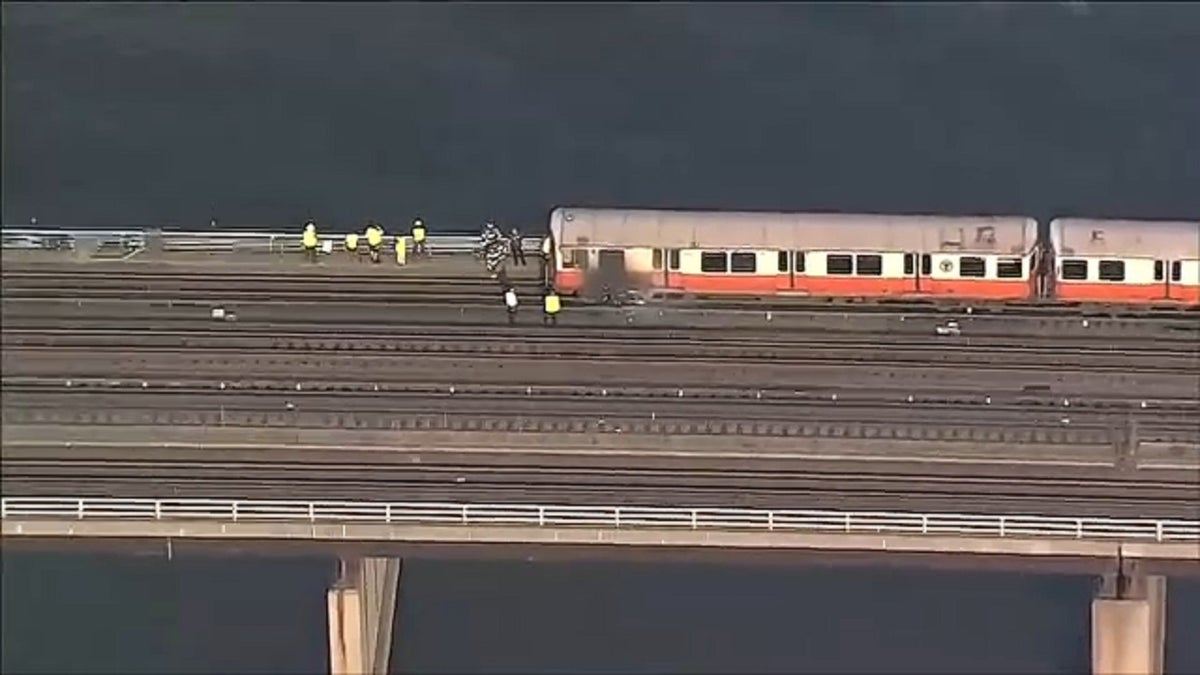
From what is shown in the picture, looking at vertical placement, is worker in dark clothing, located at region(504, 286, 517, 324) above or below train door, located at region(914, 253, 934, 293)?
below

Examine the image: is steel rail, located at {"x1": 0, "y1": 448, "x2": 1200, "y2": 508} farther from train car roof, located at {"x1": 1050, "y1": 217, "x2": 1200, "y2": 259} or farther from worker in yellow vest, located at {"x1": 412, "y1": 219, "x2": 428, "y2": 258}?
worker in yellow vest, located at {"x1": 412, "y1": 219, "x2": 428, "y2": 258}

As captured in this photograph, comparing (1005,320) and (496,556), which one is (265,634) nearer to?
(496,556)

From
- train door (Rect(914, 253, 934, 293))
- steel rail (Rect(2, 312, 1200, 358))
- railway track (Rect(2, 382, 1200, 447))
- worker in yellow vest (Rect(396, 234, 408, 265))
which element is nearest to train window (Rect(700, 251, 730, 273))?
steel rail (Rect(2, 312, 1200, 358))

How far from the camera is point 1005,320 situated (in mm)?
60969

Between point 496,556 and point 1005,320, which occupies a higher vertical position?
point 1005,320

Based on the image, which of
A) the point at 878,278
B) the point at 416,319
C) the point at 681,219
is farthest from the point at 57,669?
the point at 878,278

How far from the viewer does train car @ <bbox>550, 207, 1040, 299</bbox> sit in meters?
60.5

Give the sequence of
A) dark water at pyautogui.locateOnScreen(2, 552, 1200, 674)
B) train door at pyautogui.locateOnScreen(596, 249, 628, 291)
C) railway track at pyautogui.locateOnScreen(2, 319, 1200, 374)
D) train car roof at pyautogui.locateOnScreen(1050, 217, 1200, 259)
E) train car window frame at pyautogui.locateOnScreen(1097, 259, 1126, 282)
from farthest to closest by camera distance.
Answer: dark water at pyautogui.locateOnScreen(2, 552, 1200, 674) → train door at pyautogui.locateOnScreen(596, 249, 628, 291) → train car window frame at pyautogui.locateOnScreen(1097, 259, 1126, 282) → train car roof at pyautogui.locateOnScreen(1050, 217, 1200, 259) → railway track at pyautogui.locateOnScreen(2, 319, 1200, 374)

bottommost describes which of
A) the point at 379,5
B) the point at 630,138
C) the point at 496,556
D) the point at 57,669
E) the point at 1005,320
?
the point at 57,669

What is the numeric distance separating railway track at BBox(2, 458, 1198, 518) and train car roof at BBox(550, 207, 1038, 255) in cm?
750

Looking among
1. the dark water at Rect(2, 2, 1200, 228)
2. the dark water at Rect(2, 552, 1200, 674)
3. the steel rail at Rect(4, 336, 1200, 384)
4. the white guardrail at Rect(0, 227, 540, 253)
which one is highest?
the dark water at Rect(2, 2, 1200, 228)

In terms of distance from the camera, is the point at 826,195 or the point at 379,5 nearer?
the point at 826,195

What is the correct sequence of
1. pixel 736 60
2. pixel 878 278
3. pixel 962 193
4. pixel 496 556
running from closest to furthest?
pixel 496 556
pixel 878 278
pixel 962 193
pixel 736 60

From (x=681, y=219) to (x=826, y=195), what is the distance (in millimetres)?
17931
